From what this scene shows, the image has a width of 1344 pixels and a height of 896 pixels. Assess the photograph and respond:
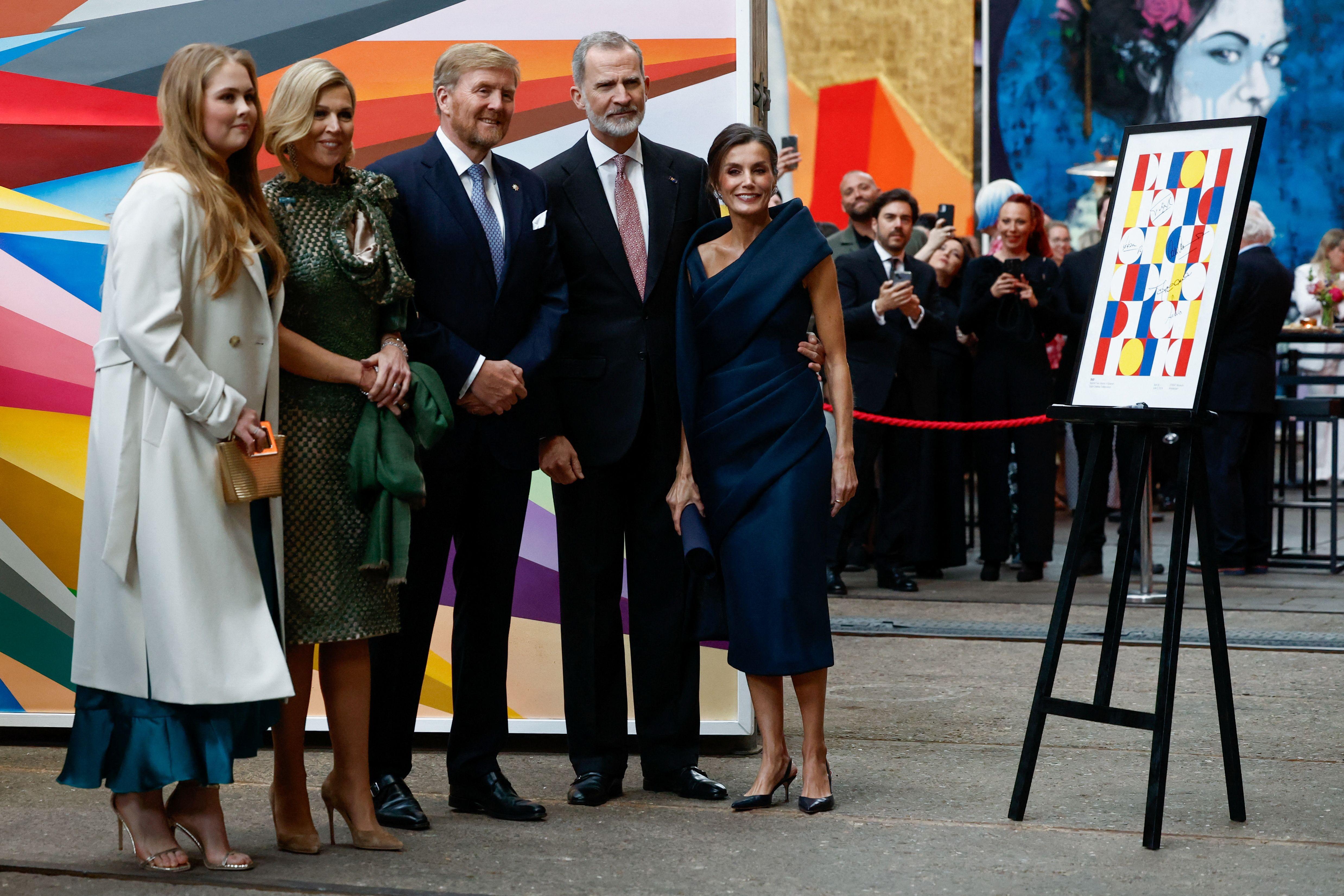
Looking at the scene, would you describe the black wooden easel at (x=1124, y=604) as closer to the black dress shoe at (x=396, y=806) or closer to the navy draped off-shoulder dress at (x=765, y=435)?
the navy draped off-shoulder dress at (x=765, y=435)

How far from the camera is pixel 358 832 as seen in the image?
356 centimetres

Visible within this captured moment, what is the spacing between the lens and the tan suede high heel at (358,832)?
11.6 feet

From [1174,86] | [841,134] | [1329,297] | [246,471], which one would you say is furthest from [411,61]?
[1174,86]

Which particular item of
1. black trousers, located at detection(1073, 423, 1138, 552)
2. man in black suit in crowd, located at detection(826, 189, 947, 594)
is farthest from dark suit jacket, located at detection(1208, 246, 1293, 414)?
man in black suit in crowd, located at detection(826, 189, 947, 594)

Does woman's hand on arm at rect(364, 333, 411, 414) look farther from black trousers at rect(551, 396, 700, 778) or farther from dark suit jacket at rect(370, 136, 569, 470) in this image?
black trousers at rect(551, 396, 700, 778)

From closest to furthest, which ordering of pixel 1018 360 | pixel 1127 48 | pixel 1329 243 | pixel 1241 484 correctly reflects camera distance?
pixel 1018 360, pixel 1241 484, pixel 1329 243, pixel 1127 48

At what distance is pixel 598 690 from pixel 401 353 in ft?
3.63

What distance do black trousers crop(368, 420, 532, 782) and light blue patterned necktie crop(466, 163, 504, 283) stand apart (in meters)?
0.40

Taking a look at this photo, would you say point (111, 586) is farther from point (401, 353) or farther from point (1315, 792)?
point (1315, 792)

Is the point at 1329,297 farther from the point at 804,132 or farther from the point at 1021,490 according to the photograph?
the point at 804,132

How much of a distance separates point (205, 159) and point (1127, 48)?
12436 millimetres

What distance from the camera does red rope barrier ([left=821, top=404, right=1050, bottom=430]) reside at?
739cm

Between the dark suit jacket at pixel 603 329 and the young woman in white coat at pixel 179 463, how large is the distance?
88 cm

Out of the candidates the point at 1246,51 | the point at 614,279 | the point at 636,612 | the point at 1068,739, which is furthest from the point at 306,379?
the point at 1246,51
